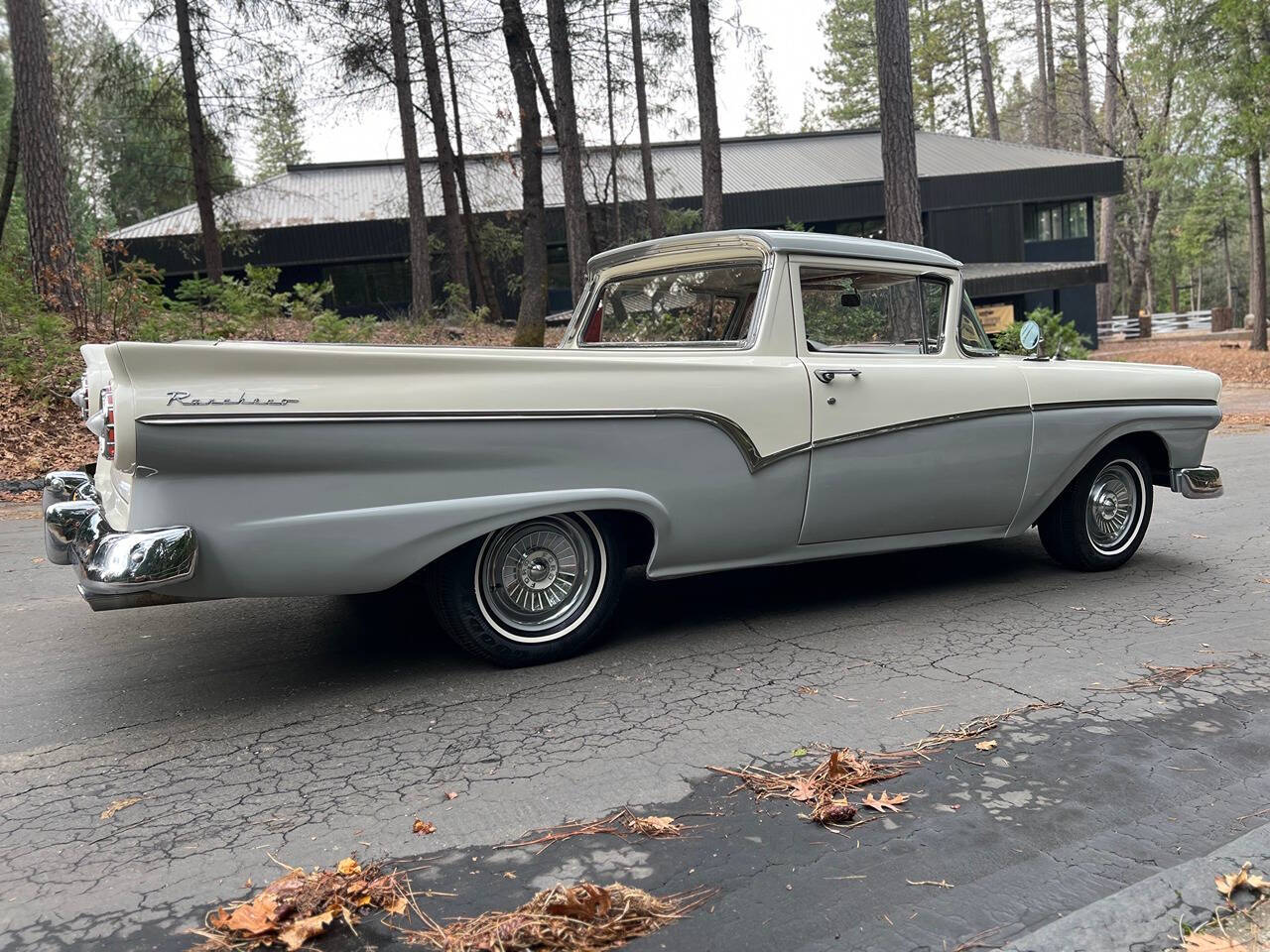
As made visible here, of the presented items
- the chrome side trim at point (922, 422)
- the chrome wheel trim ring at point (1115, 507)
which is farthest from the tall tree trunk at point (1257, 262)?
Result: the chrome side trim at point (922, 422)

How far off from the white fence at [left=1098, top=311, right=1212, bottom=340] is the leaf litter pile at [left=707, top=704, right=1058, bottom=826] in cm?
4376

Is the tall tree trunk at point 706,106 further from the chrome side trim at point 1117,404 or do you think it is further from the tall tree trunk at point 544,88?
the chrome side trim at point 1117,404

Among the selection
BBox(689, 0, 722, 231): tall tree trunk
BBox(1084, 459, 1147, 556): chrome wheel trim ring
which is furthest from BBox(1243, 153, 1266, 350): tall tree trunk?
BBox(1084, 459, 1147, 556): chrome wheel trim ring

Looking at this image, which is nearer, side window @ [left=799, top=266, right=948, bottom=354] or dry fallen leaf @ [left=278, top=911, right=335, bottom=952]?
dry fallen leaf @ [left=278, top=911, right=335, bottom=952]

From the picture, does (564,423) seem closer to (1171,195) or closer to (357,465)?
(357,465)

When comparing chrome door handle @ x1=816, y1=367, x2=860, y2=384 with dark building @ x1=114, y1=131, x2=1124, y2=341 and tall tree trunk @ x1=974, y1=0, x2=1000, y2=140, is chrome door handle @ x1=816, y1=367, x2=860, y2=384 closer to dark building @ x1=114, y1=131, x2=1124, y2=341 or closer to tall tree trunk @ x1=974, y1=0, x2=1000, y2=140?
dark building @ x1=114, y1=131, x2=1124, y2=341

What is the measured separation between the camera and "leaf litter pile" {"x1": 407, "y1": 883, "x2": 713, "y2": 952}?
2.20 metres

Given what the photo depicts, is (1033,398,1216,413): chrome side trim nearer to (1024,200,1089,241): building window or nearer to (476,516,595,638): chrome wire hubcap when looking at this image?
(476,516,595,638): chrome wire hubcap

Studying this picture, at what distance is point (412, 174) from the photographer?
22.3 m

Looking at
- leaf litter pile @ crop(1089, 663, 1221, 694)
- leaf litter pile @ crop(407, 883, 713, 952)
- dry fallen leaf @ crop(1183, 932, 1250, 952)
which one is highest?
leaf litter pile @ crop(407, 883, 713, 952)

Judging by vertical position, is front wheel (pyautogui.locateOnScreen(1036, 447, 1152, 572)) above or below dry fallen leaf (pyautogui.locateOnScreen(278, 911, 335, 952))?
above

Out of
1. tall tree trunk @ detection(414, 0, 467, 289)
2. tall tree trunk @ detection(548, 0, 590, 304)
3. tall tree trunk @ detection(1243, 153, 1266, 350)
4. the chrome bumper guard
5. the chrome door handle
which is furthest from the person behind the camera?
tall tree trunk @ detection(1243, 153, 1266, 350)

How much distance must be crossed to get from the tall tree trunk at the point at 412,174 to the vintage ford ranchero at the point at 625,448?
16711 mm

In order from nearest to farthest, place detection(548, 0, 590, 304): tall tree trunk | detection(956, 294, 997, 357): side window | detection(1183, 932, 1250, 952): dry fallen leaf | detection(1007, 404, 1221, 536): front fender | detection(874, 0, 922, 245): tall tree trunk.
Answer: detection(1183, 932, 1250, 952): dry fallen leaf → detection(1007, 404, 1221, 536): front fender → detection(956, 294, 997, 357): side window → detection(874, 0, 922, 245): tall tree trunk → detection(548, 0, 590, 304): tall tree trunk
